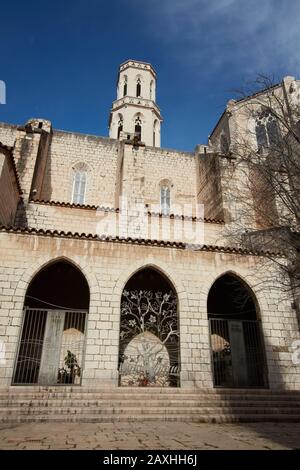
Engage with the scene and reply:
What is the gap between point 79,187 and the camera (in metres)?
17.2

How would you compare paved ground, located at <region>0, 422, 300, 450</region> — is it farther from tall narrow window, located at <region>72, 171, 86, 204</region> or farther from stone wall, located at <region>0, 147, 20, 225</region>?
tall narrow window, located at <region>72, 171, 86, 204</region>

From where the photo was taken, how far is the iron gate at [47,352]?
8648mm

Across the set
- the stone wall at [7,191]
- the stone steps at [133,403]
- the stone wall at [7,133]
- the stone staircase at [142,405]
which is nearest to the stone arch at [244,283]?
the stone staircase at [142,405]

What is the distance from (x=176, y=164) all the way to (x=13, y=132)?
914cm

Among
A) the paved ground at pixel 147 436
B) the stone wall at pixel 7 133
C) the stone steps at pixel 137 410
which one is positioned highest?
the stone wall at pixel 7 133

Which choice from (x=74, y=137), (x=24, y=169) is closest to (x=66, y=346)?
(x=24, y=169)

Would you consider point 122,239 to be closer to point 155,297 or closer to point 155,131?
point 155,297

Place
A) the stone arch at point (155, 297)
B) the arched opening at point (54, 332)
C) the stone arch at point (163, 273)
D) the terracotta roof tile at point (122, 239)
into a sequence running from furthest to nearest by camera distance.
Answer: the stone arch at point (155, 297)
the stone arch at point (163, 273)
the terracotta roof tile at point (122, 239)
the arched opening at point (54, 332)

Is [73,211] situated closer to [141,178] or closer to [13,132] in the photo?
[141,178]

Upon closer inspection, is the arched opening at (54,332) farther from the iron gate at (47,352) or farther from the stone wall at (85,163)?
the stone wall at (85,163)

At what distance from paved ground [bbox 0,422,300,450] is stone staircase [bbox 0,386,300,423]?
0.42m

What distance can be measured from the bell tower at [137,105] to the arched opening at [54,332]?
872 inches

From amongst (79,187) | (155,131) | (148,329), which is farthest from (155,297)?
(155,131)

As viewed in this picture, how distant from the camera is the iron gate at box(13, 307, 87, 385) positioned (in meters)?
8.65
